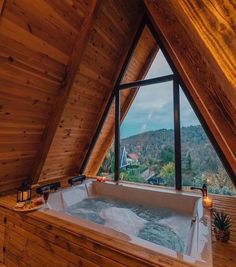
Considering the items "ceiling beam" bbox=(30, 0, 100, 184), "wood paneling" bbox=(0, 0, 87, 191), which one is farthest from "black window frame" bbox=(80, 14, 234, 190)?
"wood paneling" bbox=(0, 0, 87, 191)

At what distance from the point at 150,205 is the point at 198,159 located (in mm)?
949

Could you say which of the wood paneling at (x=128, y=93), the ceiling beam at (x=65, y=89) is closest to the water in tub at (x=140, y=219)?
the ceiling beam at (x=65, y=89)

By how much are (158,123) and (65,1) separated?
1956 millimetres

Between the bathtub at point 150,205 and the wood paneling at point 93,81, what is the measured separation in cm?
Answer: 61

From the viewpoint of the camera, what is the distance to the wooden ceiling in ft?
5.22

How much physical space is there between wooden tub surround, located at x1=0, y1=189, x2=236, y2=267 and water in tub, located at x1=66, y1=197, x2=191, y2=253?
497 millimetres

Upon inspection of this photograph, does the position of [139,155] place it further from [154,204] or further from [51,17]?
[51,17]

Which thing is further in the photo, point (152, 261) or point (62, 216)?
point (62, 216)

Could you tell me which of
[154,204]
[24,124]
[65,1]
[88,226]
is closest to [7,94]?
[24,124]

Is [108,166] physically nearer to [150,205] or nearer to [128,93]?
[150,205]

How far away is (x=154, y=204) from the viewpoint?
8.66 ft

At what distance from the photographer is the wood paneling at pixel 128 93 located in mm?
3025

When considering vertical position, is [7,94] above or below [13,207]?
above

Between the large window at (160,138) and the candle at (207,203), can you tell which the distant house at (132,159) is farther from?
the candle at (207,203)
